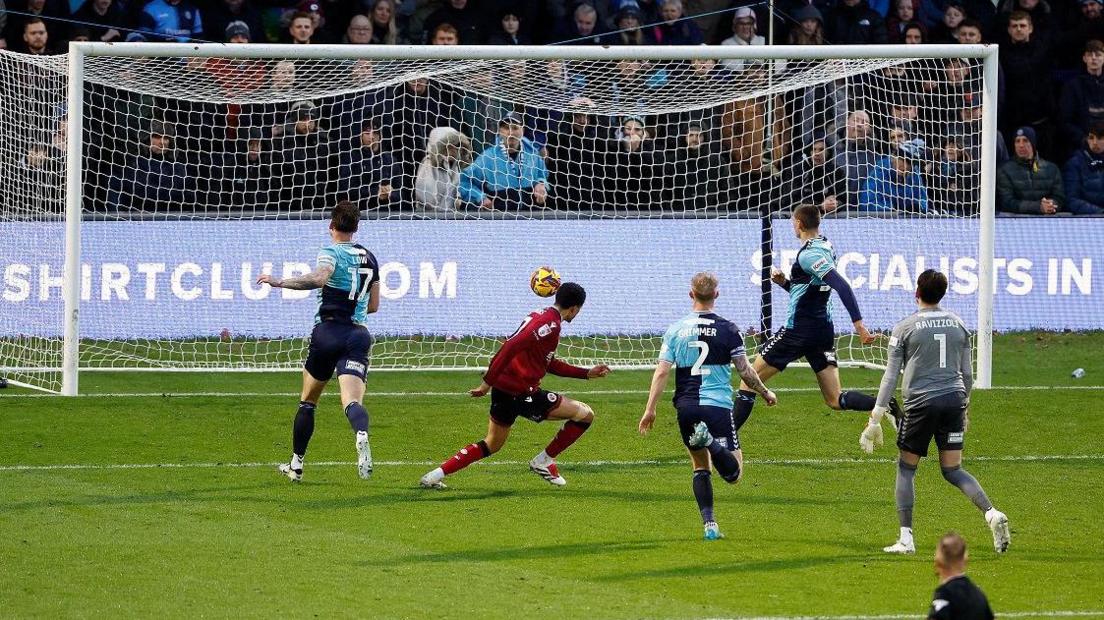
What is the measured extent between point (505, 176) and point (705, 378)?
30.3 feet

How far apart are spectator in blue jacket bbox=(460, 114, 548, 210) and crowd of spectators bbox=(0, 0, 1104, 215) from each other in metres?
0.02

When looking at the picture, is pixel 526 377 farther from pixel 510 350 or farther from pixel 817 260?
pixel 817 260

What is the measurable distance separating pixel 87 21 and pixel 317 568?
13272mm

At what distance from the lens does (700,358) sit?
10430mm

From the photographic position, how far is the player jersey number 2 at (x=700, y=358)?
10.4m

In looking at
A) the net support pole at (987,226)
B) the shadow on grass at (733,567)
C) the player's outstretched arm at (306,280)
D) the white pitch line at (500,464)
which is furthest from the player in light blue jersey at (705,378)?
the net support pole at (987,226)

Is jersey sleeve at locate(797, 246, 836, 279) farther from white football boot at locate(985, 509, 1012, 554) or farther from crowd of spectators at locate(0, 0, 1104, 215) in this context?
crowd of spectators at locate(0, 0, 1104, 215)

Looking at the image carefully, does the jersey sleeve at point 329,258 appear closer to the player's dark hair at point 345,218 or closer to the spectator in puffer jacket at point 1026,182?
the player's dark hair at point 345,218

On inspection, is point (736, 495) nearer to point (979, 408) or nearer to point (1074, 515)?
point (1074, 515)

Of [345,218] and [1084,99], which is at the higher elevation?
[1084,99]

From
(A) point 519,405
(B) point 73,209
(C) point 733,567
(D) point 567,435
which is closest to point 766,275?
(D) point 567,435

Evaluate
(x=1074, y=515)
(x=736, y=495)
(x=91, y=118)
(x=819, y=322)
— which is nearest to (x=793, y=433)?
(x=819, y=322)

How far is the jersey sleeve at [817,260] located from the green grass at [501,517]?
1.54 m

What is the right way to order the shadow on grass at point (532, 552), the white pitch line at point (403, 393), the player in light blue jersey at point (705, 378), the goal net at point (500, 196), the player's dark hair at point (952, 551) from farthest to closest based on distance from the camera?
the goal net at point (500, 196) → the white pitch line at point (403, 393) → the player in light blue jersey at point (705, 378) → the shadow on grass at point (532, 552) → the player's dark hair at point (952, 551)
